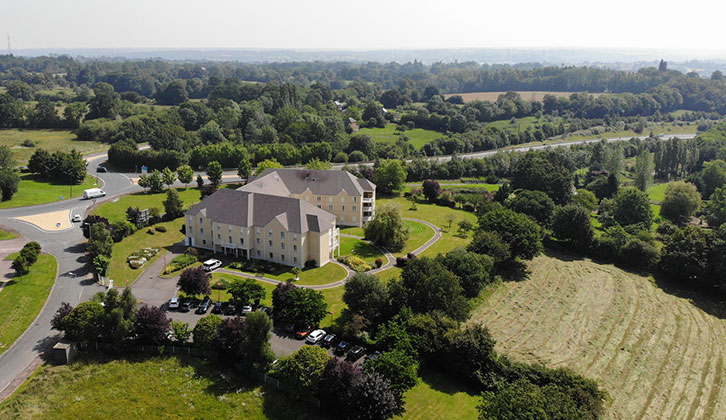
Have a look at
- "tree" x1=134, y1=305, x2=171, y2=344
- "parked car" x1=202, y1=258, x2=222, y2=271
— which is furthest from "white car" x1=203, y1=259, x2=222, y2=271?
"tree" x1=134, y1=305, x2=171, y2=344

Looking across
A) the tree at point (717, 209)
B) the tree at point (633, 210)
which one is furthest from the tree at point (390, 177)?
the tree at point (717, 209)

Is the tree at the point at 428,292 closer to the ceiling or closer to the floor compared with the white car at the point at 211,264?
closer to the ceiling

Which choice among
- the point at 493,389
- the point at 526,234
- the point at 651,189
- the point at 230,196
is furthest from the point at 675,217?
the point at 230,196

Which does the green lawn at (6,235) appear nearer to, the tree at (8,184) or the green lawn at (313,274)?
the tree at (8,184)

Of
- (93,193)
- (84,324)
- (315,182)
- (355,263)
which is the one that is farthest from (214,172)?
(84,324)

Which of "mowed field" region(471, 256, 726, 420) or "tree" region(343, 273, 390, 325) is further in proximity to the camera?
"tree" region(343, 273, 390, 325)

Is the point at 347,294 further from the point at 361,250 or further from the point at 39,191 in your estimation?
the point at 39,191

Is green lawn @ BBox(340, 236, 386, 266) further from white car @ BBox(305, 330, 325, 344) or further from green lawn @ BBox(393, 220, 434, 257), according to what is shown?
white car @ BBox(305, 330, 325, 344)

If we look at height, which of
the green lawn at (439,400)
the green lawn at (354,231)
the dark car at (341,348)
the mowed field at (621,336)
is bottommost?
the mowed field at (621,336)
